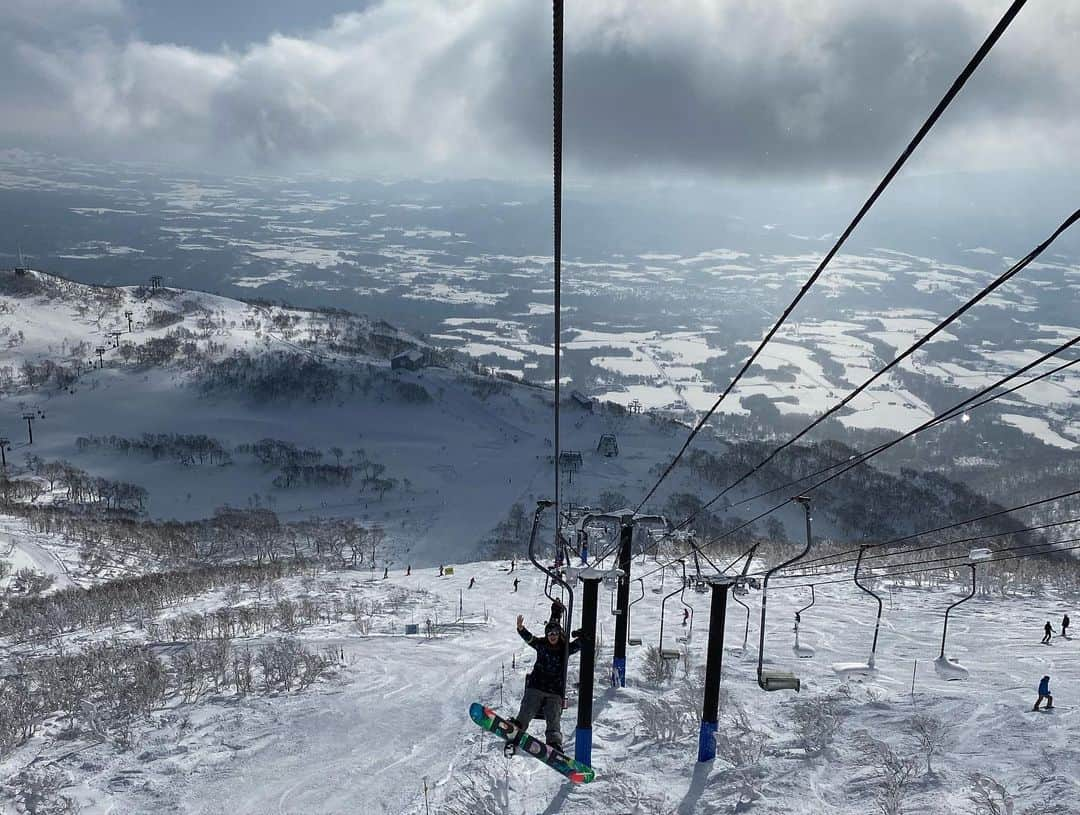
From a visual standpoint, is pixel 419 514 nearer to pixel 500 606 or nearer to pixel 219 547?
pixel 219 547

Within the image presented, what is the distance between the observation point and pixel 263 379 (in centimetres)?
14988

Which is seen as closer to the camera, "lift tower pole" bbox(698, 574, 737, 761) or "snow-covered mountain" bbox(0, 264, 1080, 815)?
"lift tower pole" bbox(698, 574, 737, 761)

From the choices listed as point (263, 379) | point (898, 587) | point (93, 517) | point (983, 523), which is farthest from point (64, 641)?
point (983, 523)

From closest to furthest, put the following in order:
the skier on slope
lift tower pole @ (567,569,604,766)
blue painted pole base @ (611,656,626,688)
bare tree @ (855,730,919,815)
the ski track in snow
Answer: the skier on slope < bare tree @ (855,730,919,815) < lift tower pole @ (567,569,604,766) < the ski track in snow < blue painted pole base @ (611,656,626,688)

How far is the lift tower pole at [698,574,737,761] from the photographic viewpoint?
1370 centimetres

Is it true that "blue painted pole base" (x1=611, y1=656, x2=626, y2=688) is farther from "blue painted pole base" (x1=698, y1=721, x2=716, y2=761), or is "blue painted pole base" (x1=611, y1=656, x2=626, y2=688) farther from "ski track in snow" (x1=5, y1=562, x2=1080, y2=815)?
"blue painted pole base" (x1=698, y1=721, x2=716, y2=761)

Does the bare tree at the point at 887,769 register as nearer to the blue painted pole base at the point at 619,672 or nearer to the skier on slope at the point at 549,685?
the skier on slope at the point at 549,685

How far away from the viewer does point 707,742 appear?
14.3m

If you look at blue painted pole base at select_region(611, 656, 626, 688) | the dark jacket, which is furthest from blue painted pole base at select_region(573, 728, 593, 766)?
blue painted pole base at select_region(611, 656, 626, 688)

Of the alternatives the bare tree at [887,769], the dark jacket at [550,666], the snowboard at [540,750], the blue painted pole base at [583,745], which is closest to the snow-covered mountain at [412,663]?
the bare tree at [887,769]

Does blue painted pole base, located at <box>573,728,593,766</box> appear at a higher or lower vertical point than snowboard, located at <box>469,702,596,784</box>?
lower

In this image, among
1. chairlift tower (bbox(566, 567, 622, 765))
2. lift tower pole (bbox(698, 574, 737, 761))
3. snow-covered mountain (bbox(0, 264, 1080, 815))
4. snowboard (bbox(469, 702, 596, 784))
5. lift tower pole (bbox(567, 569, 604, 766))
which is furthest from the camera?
snow-covered mountain (bbox(0, 264, 1080, 815))

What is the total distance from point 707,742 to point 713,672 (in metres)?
1.63

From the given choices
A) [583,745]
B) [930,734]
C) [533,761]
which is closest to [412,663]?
[533,761]
